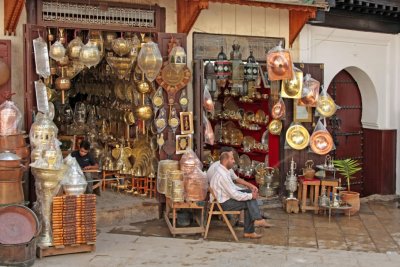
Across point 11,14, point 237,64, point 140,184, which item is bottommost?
point 140,184

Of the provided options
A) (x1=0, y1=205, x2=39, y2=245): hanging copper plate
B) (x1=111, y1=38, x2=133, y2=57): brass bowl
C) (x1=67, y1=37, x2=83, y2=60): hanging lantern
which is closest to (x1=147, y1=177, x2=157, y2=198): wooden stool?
(x1=111, y1=38, x2=133, y2=57): brass bowl

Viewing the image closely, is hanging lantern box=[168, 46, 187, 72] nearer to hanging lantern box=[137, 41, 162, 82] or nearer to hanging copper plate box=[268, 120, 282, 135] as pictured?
hanging lantern box=[137, 41, 162, 82]

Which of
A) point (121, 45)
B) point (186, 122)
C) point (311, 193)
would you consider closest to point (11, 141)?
point (121, 45)

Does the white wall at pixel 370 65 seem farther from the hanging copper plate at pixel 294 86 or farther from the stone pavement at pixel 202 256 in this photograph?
the stone pavement at pixel 202 256

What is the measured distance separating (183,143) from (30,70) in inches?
98.0

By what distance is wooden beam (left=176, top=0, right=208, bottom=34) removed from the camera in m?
8.70

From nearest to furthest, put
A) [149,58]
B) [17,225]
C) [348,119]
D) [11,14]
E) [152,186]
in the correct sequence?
[17,225], [11,14], [149,58], [152,186], [348,119]

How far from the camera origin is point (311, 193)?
9.80 meters

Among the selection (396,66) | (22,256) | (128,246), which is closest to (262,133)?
(396,66)

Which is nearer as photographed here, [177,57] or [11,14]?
[11,14]

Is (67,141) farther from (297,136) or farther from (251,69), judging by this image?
(297,136)

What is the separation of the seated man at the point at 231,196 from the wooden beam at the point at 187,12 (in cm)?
210

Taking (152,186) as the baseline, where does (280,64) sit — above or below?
above

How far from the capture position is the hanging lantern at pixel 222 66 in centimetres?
933
